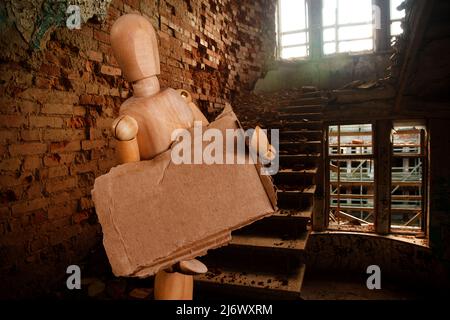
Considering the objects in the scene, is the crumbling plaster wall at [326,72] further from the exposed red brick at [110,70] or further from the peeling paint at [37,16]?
Result: the peeling paint at [37,16]

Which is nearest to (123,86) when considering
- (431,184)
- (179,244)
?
(179,244)

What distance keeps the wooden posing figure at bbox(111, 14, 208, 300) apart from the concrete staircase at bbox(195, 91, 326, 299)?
50.8 inches

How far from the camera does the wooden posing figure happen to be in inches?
47.3

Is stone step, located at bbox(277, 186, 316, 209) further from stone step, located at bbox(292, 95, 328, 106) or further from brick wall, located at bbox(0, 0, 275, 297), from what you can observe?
stone step, located at bbox(292, 95, 328, 106)

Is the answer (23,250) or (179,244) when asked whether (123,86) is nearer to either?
(23,250)

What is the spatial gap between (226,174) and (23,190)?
1.97 metres

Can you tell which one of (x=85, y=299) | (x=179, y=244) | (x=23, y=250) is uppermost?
(x=179, y=244)

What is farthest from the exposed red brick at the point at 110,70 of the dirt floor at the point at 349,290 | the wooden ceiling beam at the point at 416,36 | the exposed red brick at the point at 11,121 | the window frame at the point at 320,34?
the window frame at the point at 320,34

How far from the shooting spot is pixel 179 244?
946 millimetres

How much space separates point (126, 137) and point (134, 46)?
1.28 ft

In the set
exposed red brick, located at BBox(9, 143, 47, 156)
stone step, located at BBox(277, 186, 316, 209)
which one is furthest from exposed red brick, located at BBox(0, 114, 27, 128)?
stone step, located at BBox(277, 186, 316, 209)

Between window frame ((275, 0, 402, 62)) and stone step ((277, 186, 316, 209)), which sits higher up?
window frame ((275, 0, 402, 62))

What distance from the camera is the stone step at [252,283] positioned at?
2.29 meters
